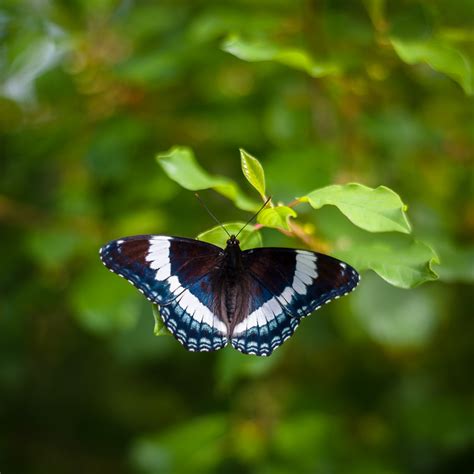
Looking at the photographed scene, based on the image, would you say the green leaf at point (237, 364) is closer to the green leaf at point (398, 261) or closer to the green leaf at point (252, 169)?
the green leaf at point (398, 261)

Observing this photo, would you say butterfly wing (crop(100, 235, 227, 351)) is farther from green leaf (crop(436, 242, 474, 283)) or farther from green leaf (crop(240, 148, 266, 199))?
green leaf (crop(436, 242, 474, 283))

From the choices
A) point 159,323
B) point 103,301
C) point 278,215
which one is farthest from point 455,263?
point 103,301

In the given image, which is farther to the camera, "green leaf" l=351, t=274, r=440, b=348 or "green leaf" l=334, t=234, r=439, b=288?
"green leaf" l=351, t=274, r=440, b=348

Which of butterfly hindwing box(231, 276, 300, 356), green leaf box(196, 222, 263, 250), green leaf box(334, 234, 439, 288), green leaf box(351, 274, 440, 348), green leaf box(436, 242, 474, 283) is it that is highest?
green leaf box(196, 222, 263, 250)

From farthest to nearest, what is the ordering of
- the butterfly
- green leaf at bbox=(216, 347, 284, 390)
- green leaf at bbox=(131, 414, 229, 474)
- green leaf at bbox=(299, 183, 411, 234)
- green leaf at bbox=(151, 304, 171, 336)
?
green leaf at bbox=(131, 414, 229, 474), green leaf at bbox=(216, 347, 284, 390), the butterfly, green leaf at bbox=(151, 304, 171, 336), green leaf at bbox=(299, 183, 411, 234)

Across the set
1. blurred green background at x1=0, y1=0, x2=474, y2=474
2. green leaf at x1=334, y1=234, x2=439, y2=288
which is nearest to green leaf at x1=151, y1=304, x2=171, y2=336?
green leaf at x1=334, y1=234, x2=439, y2=288

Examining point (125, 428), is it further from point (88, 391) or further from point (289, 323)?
point (289, 323)

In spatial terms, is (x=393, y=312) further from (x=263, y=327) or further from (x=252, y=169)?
(x=252, y=169)
